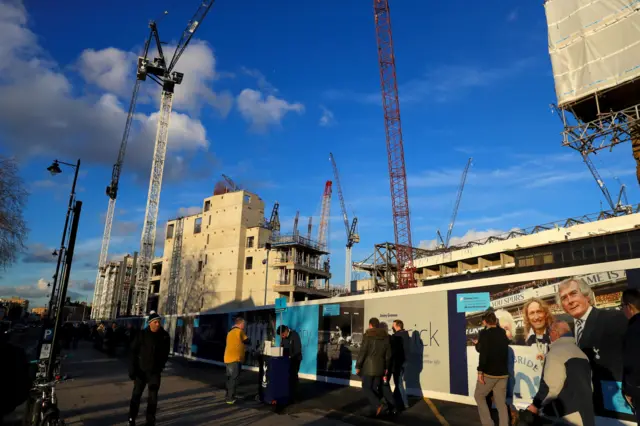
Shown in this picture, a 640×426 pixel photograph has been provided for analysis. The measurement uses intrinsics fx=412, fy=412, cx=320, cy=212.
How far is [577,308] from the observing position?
7.24 meters

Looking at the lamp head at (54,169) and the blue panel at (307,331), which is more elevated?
the lamp head at (54,169)

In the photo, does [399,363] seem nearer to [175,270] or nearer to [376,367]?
[376,367]

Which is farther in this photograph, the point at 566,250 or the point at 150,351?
the point at 566,250

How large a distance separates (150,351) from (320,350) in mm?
7141

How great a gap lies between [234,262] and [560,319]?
6495 cm

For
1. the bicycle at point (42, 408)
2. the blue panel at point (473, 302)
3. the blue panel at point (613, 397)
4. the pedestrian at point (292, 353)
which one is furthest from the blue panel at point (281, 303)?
the blue panel at point (613, 397)

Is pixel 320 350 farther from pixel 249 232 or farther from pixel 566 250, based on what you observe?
pixel 249 232

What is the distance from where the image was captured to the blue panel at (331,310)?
1282 centimetres

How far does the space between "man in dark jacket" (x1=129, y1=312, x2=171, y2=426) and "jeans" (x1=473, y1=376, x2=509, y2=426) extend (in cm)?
516

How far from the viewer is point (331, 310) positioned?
13.0 meters

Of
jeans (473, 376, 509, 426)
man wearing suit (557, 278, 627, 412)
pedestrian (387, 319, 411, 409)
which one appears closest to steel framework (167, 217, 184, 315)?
pedestrian (387, 319, 411, 409)

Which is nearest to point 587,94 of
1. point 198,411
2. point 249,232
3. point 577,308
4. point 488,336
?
point 577,308

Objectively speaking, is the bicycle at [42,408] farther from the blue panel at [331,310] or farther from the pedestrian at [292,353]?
the blue panel at [331,310]

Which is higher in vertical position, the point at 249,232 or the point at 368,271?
the point at 249,232
